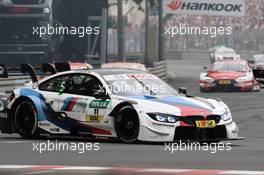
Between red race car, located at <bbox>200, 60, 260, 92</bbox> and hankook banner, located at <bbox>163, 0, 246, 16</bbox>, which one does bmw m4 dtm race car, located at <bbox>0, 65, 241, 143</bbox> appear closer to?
red race car, located at <bbox>200, 60, 260, 92</bbox>

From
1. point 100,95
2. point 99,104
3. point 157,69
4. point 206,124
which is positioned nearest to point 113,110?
point 99,104

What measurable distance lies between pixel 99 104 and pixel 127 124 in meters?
0.67

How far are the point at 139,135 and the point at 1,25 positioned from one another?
2722 centimetres

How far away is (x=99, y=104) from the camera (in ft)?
43.2

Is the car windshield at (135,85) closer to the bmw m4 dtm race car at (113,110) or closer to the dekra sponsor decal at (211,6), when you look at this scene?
the bmw m4 dtm race car at (113,110)

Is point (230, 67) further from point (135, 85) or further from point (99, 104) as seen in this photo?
point (99, 104)

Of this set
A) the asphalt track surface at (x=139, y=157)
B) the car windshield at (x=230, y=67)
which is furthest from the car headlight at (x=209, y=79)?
the asphalt track surface at (x=139, y=157)

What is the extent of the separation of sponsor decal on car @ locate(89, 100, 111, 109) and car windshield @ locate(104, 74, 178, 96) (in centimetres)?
23

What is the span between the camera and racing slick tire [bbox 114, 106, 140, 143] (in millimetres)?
12648

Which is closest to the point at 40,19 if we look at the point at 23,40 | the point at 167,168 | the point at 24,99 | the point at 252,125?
the point at 23,40

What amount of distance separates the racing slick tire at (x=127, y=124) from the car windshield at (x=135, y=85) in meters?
0.46

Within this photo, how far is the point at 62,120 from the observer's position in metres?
13.6

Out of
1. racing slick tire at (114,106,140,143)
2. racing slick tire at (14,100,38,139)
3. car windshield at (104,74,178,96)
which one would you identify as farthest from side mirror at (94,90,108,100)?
racing slick tire at (14,100,38,139)

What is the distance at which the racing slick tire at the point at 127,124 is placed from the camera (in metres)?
12.6
